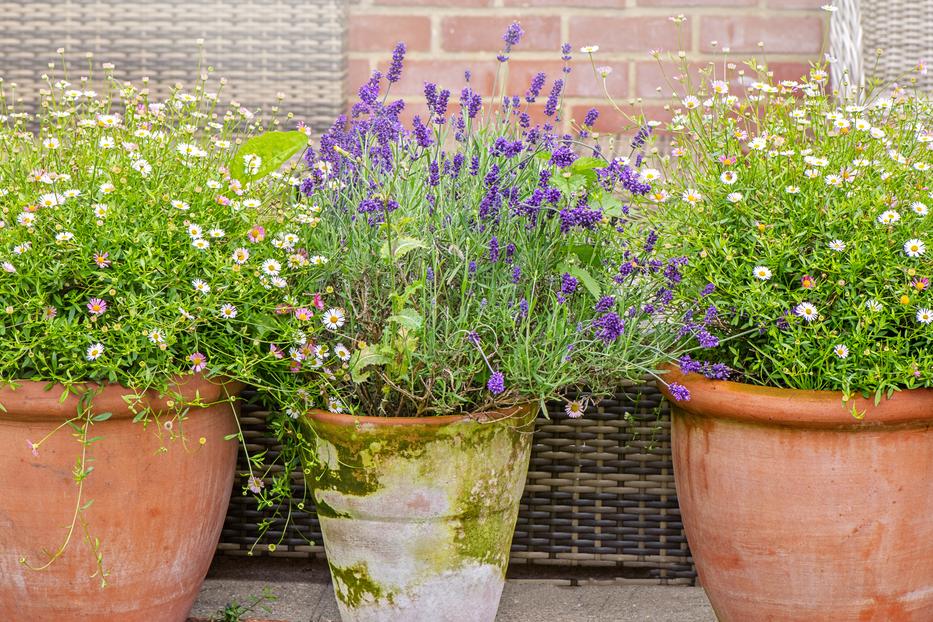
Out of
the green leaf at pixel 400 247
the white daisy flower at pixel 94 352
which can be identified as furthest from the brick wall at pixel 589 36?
the white daisy flower at pixel 94 352

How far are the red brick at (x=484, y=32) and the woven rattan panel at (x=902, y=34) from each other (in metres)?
0.79

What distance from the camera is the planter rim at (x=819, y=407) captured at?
1760 millimetres

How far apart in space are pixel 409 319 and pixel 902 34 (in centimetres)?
164

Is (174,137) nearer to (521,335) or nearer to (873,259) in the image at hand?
(521,335)

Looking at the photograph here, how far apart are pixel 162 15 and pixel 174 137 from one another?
714 millimetres

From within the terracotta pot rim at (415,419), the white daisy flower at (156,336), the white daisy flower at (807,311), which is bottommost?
the terracotta pot rim at (415,419)

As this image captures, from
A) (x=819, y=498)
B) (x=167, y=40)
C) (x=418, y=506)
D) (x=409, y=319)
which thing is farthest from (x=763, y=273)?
(x=167, y=40)

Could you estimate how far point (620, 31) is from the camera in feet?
9.00

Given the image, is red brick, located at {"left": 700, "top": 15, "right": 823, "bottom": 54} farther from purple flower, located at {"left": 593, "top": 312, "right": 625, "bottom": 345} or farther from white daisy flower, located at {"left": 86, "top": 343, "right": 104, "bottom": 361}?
white daisy flower, located at {"left": 86, "top": 343, "right": 104, "bottom": 361}

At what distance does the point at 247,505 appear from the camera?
2.33 metres

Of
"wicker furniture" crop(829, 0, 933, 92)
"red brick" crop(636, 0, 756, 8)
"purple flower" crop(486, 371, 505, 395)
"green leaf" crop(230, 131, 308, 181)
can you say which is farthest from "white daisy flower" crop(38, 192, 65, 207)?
"wicker furniture" crop(829, 0, 933, 92)

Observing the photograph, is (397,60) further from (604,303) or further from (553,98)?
(604,303)

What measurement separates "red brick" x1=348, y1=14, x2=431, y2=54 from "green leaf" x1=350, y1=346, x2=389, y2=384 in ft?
4.09

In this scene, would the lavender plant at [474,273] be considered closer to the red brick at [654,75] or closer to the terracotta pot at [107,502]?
the terracotta pot at [107,502]
